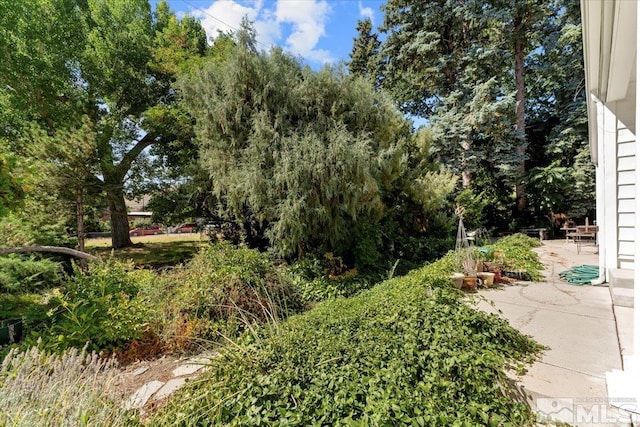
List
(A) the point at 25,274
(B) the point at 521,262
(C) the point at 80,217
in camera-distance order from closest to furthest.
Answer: (A) the point at 25,274 < (B) the point at 521,262 < (C) the point at 80,217

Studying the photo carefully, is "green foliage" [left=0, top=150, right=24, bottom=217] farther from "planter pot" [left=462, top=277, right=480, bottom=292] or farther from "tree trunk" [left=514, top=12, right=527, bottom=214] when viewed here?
"tree trunk" [left=514, top=12, right=527, bottom=214]

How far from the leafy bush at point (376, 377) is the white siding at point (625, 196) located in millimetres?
2475

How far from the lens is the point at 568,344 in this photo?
252 centimetres

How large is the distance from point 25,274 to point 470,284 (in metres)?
7.15

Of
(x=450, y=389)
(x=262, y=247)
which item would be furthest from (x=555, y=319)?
(x=262, y=247)

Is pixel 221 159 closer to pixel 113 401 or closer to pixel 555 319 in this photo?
pixel 113 401

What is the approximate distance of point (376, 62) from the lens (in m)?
15.3

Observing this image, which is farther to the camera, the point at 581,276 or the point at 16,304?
the point at 16,304

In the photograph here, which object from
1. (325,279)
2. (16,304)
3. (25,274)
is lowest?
(16,304)

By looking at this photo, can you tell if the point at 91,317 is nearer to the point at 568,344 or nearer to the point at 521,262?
the point at 568,344

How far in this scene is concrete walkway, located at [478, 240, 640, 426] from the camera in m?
1.80

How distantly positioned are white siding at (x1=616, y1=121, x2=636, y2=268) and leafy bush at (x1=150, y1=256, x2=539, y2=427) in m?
2.47

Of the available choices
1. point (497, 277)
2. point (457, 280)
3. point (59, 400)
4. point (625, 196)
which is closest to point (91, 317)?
point (59, 400)

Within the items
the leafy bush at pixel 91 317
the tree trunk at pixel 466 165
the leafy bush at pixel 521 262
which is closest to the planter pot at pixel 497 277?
the leafy bush at pixel 521 262
